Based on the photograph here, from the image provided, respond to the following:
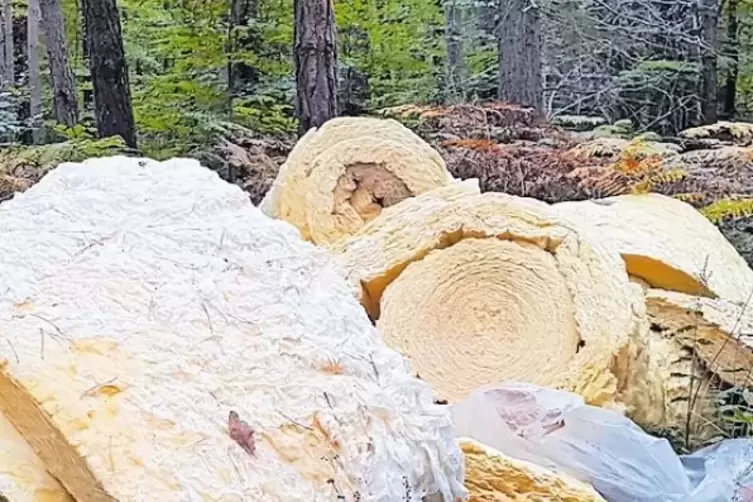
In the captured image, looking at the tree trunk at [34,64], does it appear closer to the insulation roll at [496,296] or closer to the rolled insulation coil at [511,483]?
A: the insulation roll at [496,296]

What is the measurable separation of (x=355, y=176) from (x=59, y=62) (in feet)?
29.2

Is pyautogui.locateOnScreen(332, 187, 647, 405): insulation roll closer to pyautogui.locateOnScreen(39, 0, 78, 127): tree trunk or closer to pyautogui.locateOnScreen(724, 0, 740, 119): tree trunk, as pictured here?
pyautogui.locateOnScreen(724, 0, 740, 119): tree trunk

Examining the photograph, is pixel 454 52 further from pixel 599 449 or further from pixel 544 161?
pixel 599 449

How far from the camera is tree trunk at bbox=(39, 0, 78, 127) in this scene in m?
11.5

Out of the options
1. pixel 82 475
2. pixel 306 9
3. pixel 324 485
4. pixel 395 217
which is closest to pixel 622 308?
pixel 395 217

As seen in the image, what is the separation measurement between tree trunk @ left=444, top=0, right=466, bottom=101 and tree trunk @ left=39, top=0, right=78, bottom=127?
4.76 m

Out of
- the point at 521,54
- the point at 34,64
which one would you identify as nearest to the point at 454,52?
the point at 521,54

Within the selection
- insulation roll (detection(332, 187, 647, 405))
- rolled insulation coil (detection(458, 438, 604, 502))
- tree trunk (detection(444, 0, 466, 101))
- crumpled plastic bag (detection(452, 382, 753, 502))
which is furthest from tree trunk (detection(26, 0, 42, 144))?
rolled insulation coil (detection(458, 438, 604, 502))

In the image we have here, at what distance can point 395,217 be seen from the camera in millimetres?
3500

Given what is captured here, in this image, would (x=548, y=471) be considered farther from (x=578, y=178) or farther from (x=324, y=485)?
(x=578, y=178)

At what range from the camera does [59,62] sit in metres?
11.6

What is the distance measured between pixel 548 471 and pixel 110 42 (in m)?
6.04

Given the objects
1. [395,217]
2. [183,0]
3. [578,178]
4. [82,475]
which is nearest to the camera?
[82,475]

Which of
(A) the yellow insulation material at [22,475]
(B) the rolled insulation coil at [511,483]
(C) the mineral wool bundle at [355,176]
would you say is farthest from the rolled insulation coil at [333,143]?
(A) the yellow insulation material at [22,475]
